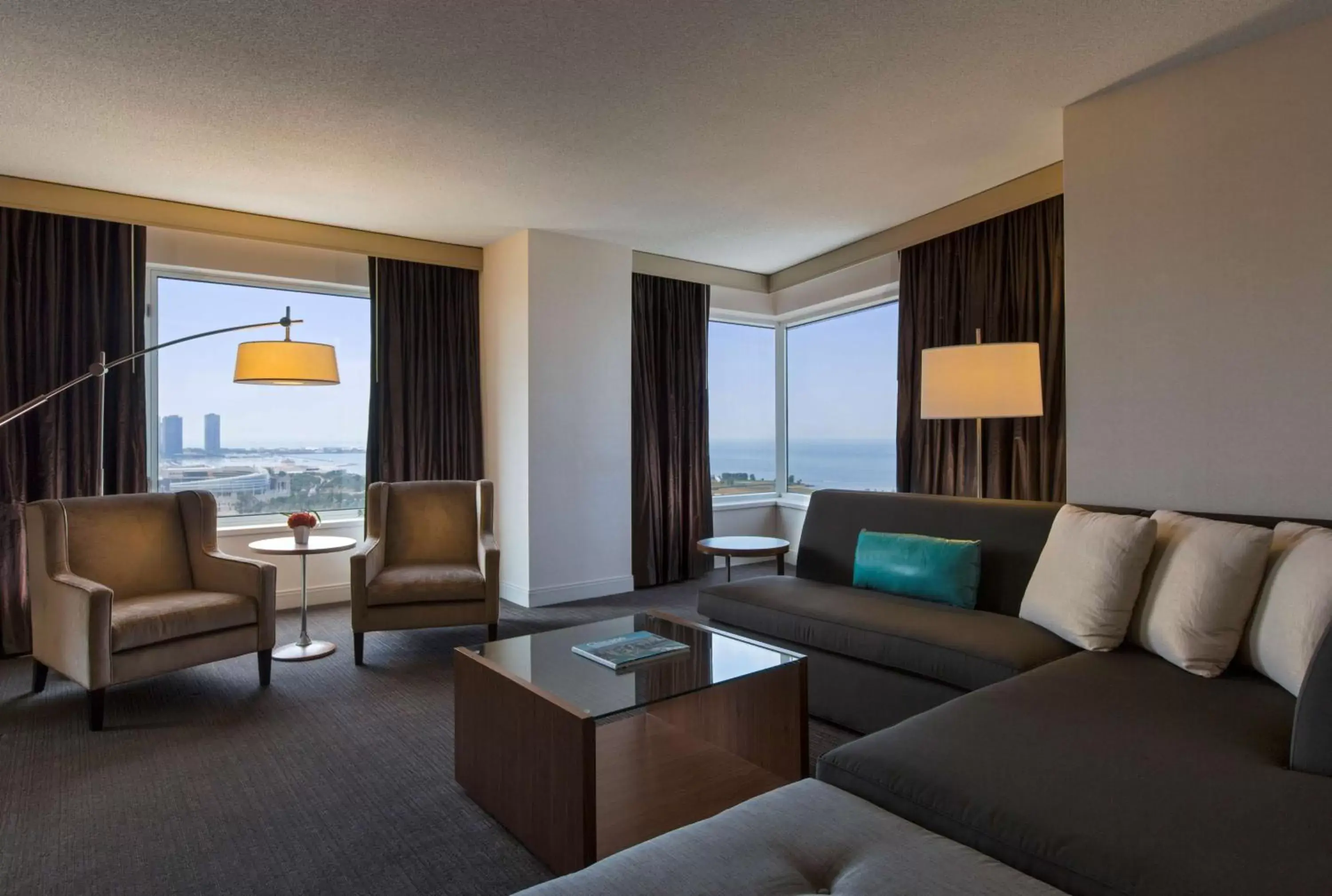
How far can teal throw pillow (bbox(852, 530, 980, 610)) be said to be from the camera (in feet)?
9.61

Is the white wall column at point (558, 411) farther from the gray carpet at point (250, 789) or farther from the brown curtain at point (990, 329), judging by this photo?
the brown curtain at point (990, 329)

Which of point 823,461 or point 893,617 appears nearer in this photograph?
point 893,617

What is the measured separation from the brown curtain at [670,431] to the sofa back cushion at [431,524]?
1.55 metres

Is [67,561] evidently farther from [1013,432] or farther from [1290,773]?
[1013,432]

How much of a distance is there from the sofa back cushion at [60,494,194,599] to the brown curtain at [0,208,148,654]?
29.6 inches

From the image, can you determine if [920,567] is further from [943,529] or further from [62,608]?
[62,608]

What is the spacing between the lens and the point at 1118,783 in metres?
1.44

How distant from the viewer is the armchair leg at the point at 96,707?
2.83 metres

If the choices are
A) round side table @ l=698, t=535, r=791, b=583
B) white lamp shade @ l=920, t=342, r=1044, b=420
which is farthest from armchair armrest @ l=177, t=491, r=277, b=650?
white lamp shade @ l=920, t=342, r=1044, b=420

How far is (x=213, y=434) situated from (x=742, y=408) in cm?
403

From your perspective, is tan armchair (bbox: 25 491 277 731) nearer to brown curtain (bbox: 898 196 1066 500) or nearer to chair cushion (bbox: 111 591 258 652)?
chair cushion (bbox: 111 591 258 652)

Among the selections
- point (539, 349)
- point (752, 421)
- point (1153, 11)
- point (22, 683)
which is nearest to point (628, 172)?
point (539, 349)

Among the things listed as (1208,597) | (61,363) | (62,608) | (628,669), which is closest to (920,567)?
(1208,597)

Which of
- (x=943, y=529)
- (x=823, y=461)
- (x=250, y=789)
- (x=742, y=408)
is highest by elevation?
(x=742, y=408)
